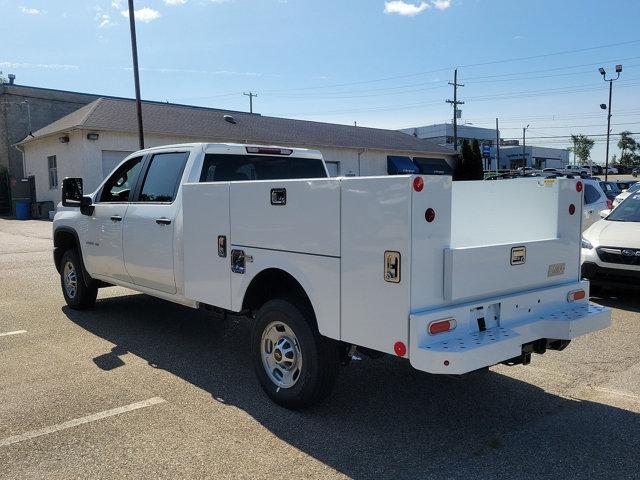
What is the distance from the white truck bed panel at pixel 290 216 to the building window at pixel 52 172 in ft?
88.5

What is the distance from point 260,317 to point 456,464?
1820 mm

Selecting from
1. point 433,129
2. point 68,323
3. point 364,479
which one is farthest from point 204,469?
point 433,129

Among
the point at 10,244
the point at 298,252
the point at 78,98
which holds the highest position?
the point at 78,98

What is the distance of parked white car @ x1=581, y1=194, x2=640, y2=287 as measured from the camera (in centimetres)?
779

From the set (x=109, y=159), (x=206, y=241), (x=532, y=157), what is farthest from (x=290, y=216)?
(x=532, y=157)

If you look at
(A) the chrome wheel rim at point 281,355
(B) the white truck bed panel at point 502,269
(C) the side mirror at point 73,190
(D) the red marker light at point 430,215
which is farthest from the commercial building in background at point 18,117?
(D) the red marker light at point 430,215

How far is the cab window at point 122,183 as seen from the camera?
6520mm

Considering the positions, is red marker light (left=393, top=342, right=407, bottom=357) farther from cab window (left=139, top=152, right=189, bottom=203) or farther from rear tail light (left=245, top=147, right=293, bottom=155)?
rear tail light (left=245, top=147, right=293, bottom=155)

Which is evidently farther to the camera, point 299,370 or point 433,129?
point 433,129

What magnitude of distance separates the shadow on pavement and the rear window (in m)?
1.85

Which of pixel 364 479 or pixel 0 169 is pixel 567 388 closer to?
pixel 364 479

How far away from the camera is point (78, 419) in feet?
14.0

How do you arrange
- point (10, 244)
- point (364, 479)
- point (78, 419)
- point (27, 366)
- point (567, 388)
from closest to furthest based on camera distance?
point (364, 479) → point (78, 419) → point (567, 388) → point (27, 366) → point (10, 244)

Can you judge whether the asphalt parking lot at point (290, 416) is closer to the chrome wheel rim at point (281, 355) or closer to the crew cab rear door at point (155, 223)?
the chrome wheel rim at point (281, 355)
